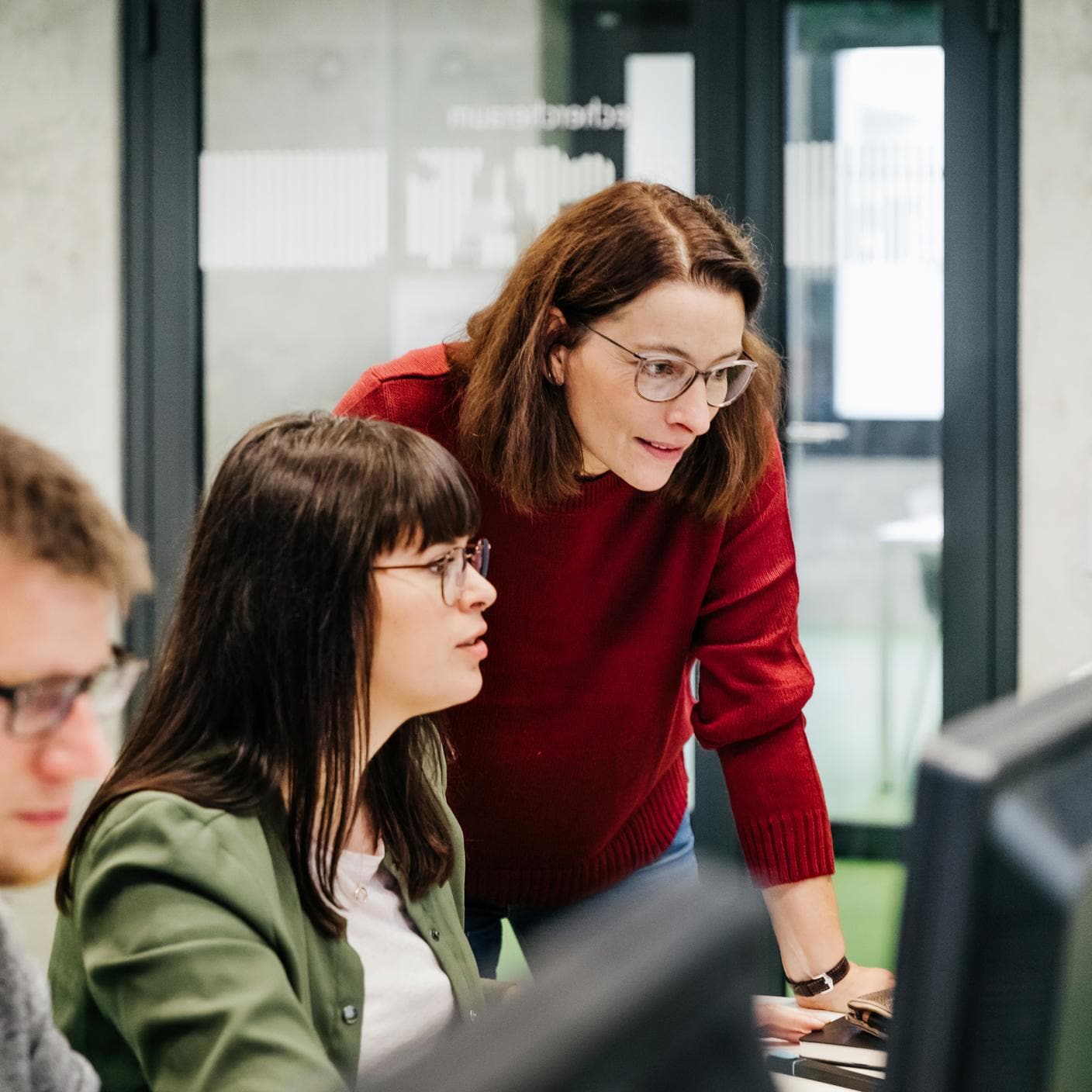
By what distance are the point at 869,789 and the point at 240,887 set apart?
2.13m

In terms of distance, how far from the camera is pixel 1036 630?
2.80m

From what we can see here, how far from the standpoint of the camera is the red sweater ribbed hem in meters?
1.75

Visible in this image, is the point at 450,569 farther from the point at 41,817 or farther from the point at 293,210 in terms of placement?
the point at 293,210

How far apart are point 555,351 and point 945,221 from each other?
149cm

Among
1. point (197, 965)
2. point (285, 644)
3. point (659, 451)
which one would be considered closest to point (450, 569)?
point (285, 644)

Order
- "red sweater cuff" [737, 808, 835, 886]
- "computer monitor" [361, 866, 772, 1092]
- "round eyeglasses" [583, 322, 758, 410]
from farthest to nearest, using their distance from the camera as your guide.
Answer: "red sweater cuff" [737, 808, 835, 886] → "round eyeglasses" [583, 322, 758, 410] → "computer monitor" [361, 866, 772, 1092]

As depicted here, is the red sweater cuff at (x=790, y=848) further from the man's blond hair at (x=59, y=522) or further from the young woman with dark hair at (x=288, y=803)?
the man's blond hair at (x=59, y=522)

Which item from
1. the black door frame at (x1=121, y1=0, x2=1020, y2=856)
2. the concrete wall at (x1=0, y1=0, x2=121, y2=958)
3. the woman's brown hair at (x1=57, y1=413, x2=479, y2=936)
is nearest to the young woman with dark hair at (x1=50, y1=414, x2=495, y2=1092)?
the woman's brown hair at (x1=57, y1=413, x2=479, y2=936)

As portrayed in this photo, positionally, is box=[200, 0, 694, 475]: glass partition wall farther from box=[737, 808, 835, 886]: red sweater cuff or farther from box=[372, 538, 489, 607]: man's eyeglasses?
box=[372, 538, 489, 607]: man's eyeglasses

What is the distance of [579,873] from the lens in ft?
5.78

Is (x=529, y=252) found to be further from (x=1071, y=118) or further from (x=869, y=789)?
(x=869, y=789)

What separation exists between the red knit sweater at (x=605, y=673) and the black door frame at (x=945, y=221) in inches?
46.2

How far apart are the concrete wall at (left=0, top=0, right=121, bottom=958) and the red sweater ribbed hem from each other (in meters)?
1.57

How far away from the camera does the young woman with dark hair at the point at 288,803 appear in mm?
1036
